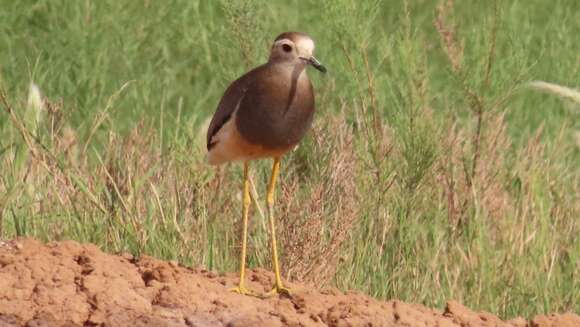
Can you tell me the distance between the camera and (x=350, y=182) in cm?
650

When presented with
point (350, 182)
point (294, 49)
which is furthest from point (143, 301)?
point (350, 182)

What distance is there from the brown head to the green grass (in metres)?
0.80

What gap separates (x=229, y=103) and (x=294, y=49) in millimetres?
383

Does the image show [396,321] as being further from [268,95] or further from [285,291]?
[268,95]

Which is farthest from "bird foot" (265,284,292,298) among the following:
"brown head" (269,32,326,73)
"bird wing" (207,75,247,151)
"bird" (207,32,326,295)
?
"brown head" (269,32,326,73)

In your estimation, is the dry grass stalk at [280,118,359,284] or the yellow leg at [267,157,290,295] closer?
the yellow leg at [267,157,290,295]

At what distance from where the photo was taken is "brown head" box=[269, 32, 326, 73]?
5285 mm

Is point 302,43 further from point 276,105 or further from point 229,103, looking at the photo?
point 229,103

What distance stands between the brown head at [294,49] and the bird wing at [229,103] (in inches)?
8.5

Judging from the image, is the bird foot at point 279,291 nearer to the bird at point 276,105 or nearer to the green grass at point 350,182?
the bird at point 276,105

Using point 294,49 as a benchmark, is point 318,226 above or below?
below

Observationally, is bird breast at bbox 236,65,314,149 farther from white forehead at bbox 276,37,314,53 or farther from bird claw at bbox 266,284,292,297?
bird claw at bbox 266,284,292,297

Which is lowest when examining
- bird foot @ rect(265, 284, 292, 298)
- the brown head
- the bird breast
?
bird foot @ rect(265, 284, 292, 298)

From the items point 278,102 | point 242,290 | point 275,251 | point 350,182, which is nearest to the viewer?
point 242,290
